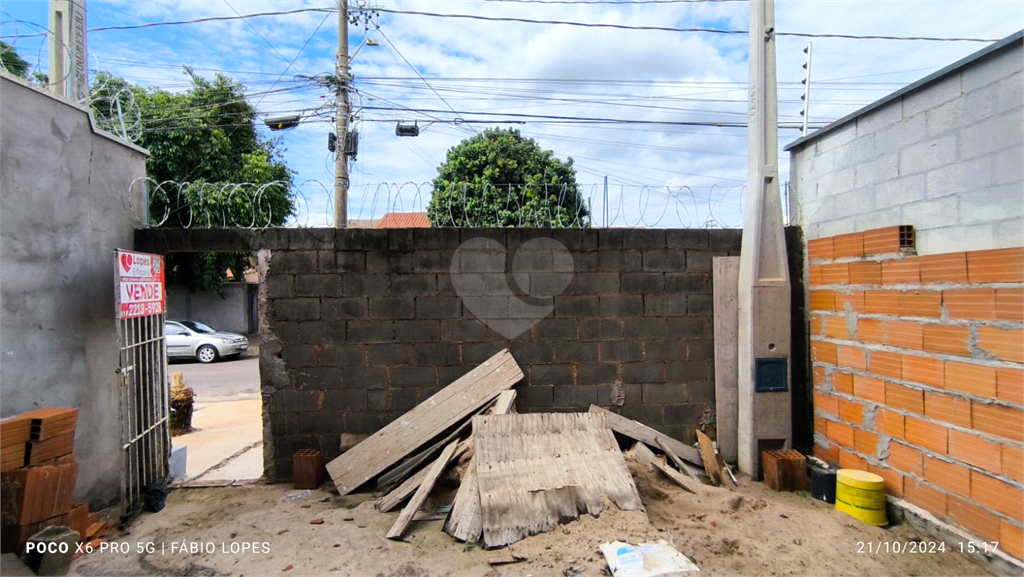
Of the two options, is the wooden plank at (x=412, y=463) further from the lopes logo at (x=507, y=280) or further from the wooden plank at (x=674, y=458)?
the wooden plank at (x=674, y=458)

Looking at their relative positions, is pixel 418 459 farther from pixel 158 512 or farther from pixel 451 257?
pixel 158 512

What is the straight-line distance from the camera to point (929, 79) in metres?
3.40

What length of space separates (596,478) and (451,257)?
2170 millimetres

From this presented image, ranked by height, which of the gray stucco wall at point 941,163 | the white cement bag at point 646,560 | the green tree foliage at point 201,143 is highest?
the green tree foliage at point 201,143

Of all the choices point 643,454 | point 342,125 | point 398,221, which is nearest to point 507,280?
point 643,454

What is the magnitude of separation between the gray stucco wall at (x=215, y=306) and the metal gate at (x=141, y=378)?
14.3m

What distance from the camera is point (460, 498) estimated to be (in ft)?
11.7

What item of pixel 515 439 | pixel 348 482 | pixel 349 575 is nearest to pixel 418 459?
pixel 348 482

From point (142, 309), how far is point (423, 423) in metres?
2.37

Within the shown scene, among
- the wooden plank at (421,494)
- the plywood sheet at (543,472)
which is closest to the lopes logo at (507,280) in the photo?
the plywood sheet at (543,472)

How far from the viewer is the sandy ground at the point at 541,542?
122 inches

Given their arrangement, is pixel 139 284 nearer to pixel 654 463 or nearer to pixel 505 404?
pixel 505 404

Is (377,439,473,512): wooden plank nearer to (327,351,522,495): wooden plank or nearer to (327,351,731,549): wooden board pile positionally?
(327,351,731,549): wooden board pile

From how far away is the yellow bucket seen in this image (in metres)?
3.58
